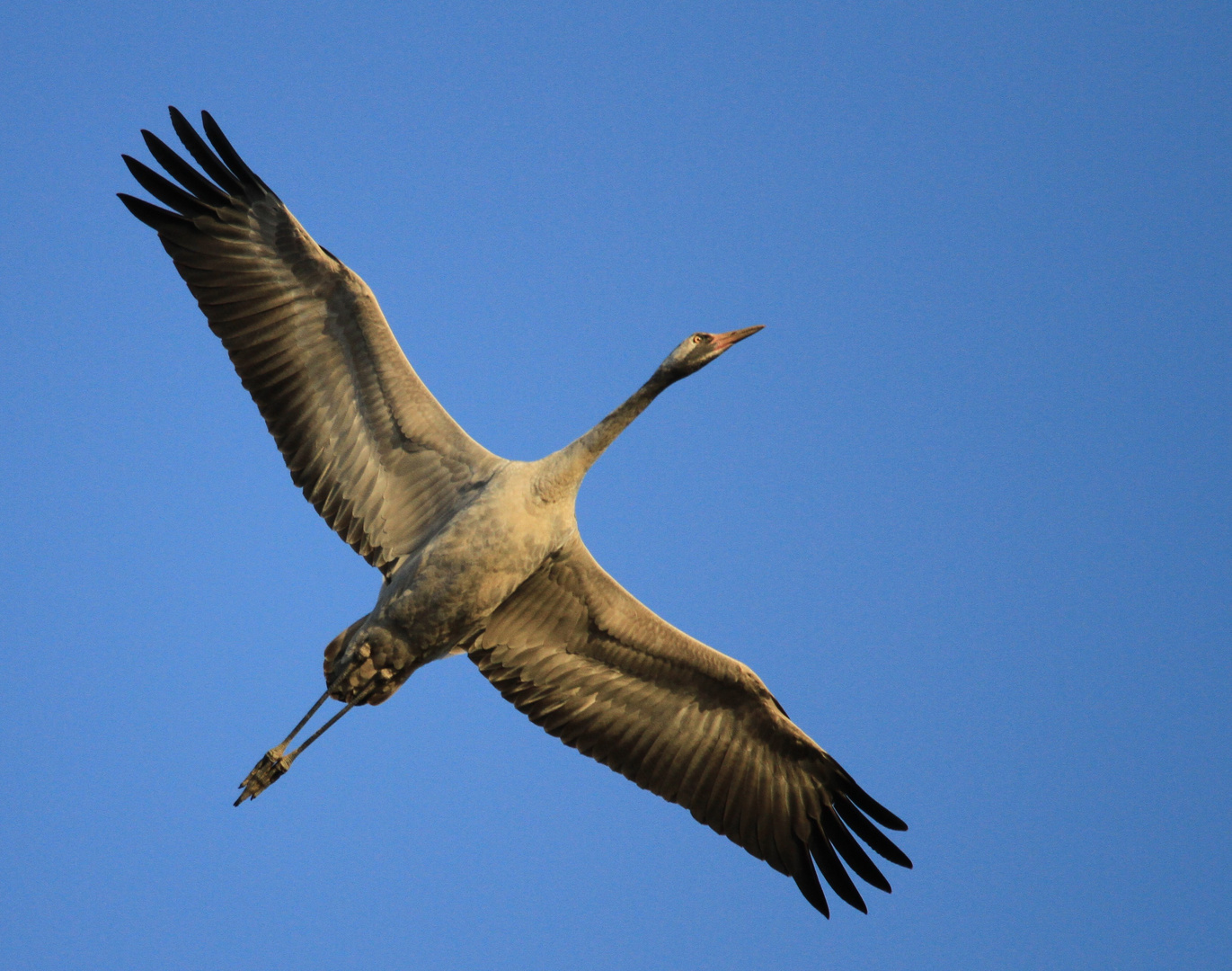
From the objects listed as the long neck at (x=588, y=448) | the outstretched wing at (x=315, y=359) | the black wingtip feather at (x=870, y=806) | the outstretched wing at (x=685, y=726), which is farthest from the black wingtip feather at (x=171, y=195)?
the black wingtip feather at (x=870, y=806)

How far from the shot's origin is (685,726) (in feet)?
38.8

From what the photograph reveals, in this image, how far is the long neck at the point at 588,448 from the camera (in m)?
10.6

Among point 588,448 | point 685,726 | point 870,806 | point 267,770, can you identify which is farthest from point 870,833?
point 267,770

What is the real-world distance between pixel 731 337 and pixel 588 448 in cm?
184

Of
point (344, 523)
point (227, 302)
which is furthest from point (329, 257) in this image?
point (344, 523)

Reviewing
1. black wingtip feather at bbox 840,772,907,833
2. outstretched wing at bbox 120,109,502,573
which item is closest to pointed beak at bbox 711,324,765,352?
outstretched wing at bbox 120,109,502,573

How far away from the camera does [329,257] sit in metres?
10.7

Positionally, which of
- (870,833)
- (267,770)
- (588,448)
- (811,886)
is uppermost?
(588,448)

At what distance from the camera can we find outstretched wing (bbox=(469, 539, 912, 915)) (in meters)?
11.5

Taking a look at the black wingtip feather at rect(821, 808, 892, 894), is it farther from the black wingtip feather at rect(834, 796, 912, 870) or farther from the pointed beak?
the pointed beak

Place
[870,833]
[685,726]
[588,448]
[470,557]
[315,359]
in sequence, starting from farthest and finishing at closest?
1. [685,726]
2. [870,833]
3. [315,359]
4. [588,448]
5. [470,557]

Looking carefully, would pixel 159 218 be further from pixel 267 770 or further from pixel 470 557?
pixel 267 770

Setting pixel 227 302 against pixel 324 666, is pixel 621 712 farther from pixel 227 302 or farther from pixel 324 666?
pixel 227 302

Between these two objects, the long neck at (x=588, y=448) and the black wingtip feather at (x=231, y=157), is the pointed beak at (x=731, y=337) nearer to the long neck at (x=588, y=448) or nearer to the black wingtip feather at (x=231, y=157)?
the long neck at (x=588, y=448)
